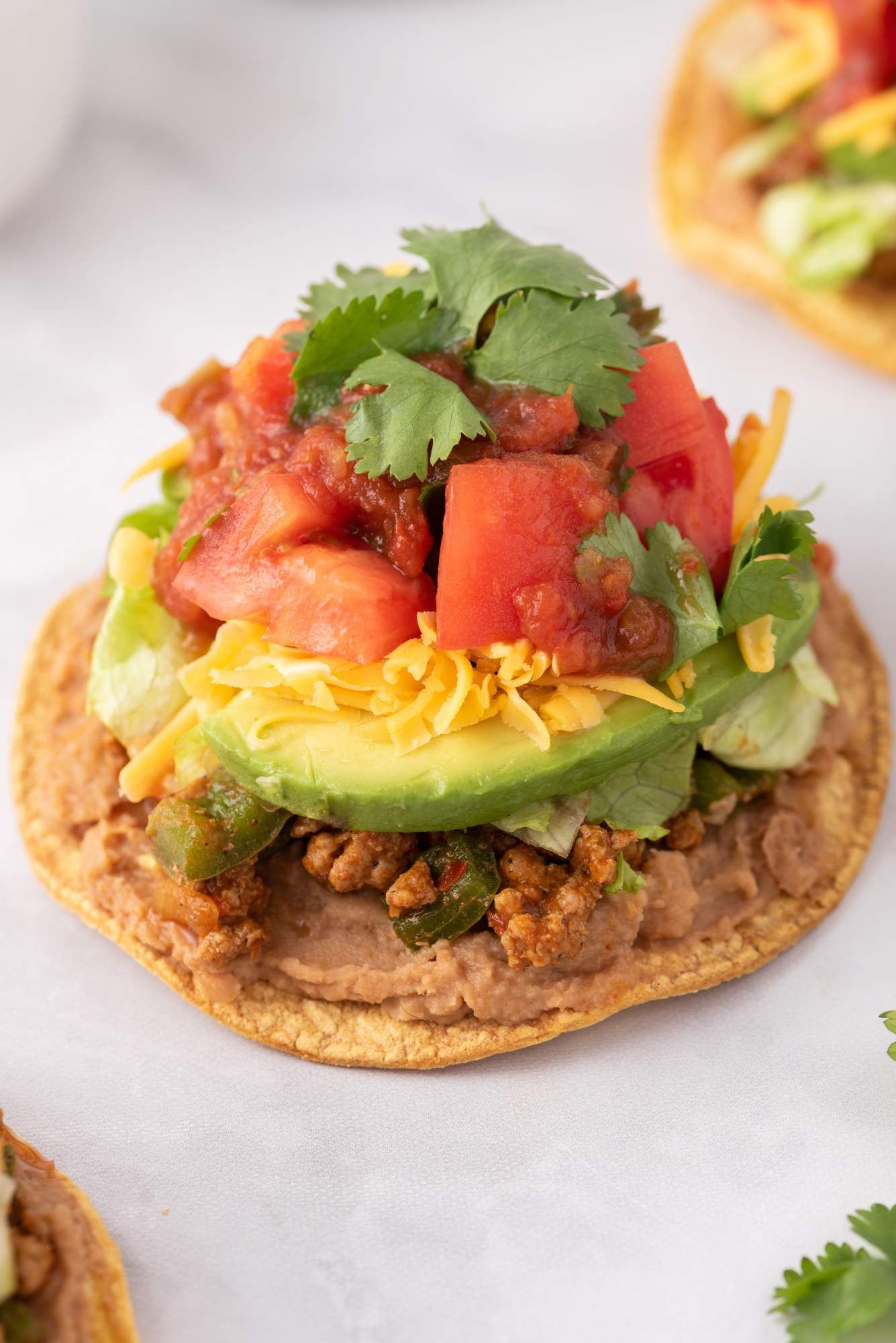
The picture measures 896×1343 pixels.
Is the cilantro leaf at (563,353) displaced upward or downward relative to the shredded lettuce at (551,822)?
upward

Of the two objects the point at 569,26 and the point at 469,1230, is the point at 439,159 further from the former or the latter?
the point at 469,1230

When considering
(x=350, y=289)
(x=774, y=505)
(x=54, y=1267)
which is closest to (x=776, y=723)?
(x=774, y=505)

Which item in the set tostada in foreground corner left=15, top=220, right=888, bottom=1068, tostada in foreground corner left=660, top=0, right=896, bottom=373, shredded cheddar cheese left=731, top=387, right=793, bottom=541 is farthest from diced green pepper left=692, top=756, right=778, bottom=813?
tostada in foreground corner left=660, top=0, right=896, bottom=373

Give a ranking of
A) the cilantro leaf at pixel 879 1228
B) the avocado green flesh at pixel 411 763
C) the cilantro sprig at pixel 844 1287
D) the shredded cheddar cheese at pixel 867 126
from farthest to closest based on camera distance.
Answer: the shredded cheddar cheese at pixel 867 126 → the avocado green flesh at pixel 411 763 → the cilantro leaf at pixel 879 1228 → the cilantro sprig at pixel 844 1287

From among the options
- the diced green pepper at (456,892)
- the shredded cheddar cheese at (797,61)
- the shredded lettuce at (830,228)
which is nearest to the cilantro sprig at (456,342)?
the diced green pepper at (456,892)

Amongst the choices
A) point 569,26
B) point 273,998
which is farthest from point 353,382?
point 569,26

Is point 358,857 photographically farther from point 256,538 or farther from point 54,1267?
point 54,1267

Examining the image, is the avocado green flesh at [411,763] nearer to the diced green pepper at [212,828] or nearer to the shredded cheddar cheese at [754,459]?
the diced green pepper at [212,828]

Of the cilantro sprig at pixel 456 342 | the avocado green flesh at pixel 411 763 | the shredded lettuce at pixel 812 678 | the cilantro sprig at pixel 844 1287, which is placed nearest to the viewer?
the cilantro sprig at pixel 844 1287
